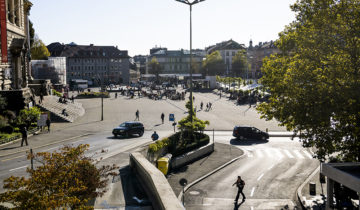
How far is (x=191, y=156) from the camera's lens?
2697cm

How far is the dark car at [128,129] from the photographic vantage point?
33812 millimetres

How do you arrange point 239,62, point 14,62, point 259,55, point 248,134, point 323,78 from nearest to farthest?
point 323,78 → point 248,134 → point 14,62 → point 239,62 → point 259,55

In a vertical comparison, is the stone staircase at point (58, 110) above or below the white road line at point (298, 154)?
above

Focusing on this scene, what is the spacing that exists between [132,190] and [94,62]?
410 feet

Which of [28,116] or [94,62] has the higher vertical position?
[94,62]

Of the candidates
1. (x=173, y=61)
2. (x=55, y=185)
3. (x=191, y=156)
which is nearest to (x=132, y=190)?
(x=55, y=185)

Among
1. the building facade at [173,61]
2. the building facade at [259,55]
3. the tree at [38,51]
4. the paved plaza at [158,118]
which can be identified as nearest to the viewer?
the paved plaza at [158,118]

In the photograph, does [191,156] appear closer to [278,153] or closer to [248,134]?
[278,153]

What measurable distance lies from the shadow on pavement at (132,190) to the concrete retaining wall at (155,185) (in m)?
0.23

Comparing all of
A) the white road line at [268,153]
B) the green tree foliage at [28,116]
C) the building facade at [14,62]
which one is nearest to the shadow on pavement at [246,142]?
the white road line at [268,153]

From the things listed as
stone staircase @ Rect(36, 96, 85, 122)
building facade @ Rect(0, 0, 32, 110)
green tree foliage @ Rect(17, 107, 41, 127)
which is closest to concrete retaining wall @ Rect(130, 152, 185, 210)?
green tree foliage @ Rect(17, 107, 41, 127)

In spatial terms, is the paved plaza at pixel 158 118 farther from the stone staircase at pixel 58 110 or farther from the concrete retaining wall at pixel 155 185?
the concrete retaining wall at pixel 155 185

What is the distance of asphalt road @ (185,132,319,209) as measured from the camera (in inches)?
734

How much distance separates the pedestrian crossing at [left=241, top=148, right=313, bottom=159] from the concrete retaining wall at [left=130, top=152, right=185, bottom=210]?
14643mm
